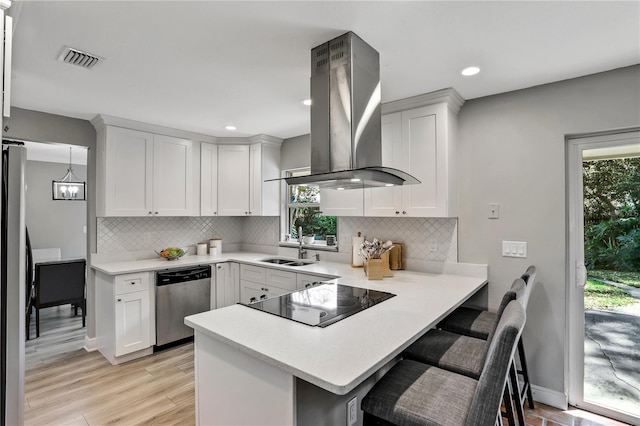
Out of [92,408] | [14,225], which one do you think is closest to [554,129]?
[14,225]

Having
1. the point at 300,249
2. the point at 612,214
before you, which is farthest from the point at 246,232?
the point at 612,214

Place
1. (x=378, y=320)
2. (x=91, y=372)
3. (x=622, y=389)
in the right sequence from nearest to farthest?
(x=378, y=320), (x=622, y=389), (x=91, y=372)

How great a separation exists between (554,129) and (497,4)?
132cm

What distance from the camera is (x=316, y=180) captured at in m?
1.87

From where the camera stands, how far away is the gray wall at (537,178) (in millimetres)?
2297

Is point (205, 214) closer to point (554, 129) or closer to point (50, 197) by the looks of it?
point (554, 129)

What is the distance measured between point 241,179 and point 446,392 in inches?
135

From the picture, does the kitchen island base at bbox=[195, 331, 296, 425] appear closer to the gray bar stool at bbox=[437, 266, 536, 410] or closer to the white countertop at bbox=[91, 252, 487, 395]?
the white countertop at bbox=[91, 252, 487, 395]

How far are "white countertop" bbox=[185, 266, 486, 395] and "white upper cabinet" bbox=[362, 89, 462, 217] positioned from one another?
815 mm

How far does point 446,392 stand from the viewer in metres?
1.42

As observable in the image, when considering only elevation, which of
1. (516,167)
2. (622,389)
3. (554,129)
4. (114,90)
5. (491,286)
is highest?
(114,90)

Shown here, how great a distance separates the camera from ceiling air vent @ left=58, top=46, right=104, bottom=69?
6.48ft

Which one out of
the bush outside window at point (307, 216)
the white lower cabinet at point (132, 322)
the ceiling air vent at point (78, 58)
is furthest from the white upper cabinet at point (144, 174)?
the ceiling air vent at point (78, 58)

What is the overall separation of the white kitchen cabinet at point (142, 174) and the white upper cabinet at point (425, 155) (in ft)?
7.77
